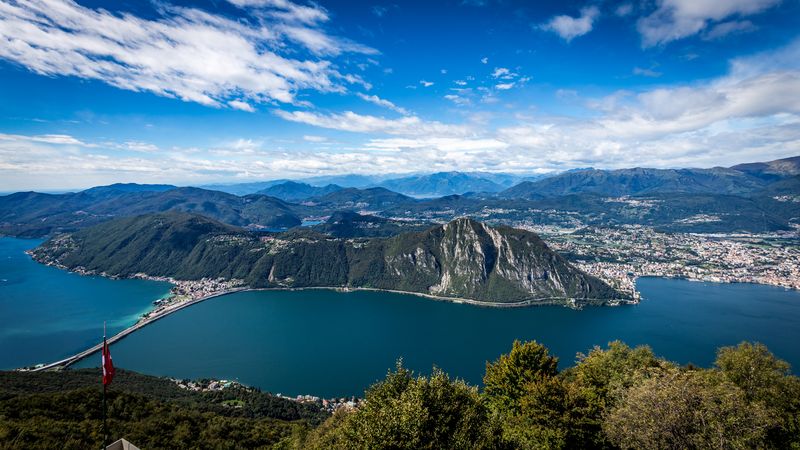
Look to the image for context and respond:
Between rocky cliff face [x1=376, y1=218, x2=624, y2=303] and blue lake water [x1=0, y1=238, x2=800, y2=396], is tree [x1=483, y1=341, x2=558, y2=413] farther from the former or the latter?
rocky cliff face [x1=376, y1=218, x2=624, y2=303]

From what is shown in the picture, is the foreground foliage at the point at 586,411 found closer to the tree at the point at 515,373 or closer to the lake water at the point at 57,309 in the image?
the tree at the point at 515,373

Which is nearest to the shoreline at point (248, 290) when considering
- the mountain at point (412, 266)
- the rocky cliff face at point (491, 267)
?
the mountain at point (412, 266)

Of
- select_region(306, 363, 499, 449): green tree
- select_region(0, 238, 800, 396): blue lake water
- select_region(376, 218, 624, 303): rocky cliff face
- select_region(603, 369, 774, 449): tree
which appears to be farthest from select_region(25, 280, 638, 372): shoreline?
select_region(603, 369, 774, 449): tree

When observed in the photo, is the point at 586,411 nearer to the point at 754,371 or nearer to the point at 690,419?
the point at 690,419

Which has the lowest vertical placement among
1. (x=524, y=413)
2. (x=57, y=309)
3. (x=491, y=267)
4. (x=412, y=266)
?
(x=412, y=266)

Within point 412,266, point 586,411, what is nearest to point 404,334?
point 412,266

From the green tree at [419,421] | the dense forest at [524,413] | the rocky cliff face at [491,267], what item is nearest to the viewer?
the green tree at [419,421]
